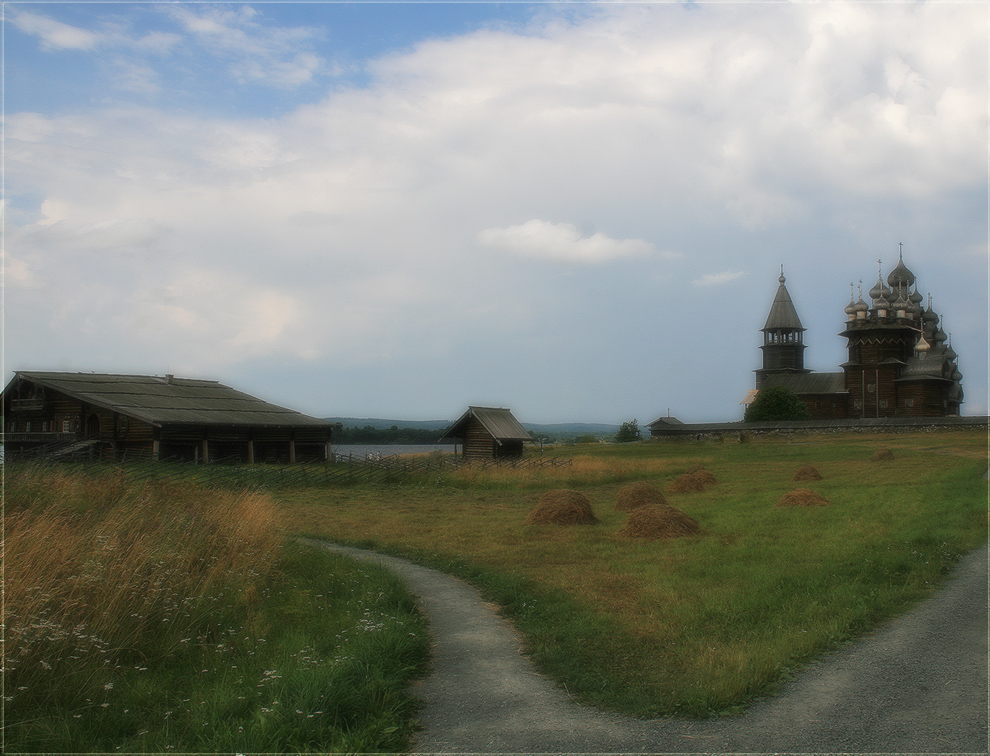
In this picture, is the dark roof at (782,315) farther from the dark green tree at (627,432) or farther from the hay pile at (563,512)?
the hay pile at (563,512)

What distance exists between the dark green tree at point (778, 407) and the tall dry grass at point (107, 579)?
64.8 m

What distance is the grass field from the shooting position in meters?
7.44

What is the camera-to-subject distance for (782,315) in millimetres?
85938

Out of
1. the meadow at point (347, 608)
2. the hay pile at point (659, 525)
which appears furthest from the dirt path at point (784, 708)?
the hay pile at point (659, 525)

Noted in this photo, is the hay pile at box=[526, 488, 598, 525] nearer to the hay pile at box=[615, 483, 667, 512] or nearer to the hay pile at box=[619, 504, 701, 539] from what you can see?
the hay pile at box=[619, 504, 701, 539]

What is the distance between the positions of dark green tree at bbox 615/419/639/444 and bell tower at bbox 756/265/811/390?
16.8 meters

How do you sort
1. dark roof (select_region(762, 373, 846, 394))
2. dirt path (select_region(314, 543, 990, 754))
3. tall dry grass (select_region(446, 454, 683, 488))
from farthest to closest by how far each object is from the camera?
dark roof (select_region(762, 373, 846, 394)) < tall dry grass (select_region(446, 454, 683, 488)) < dirt path (select_region(314, 543, 990, 754))

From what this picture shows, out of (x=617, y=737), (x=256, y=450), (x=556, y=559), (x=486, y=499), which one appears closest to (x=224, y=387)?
(x=256, y=450)

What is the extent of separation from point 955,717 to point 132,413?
3575 cm

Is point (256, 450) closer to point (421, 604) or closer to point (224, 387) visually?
point (224, 387)

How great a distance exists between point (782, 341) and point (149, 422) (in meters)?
71.4

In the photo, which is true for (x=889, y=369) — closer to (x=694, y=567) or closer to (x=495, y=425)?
(x=495, y=425)

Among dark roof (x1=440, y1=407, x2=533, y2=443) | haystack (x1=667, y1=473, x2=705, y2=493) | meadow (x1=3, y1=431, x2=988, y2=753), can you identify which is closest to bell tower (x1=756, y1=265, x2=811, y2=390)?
dark roof (x1=440, y1=407, x2=533, y2=443)

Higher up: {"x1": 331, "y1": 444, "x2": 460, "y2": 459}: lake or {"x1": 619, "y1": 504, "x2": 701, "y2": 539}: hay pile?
{"x1": 619, "y1": 504, "x2": 701, "y2": 539}: hay pile
